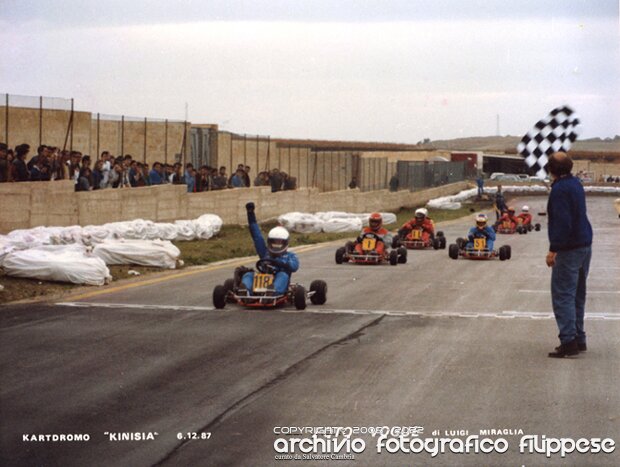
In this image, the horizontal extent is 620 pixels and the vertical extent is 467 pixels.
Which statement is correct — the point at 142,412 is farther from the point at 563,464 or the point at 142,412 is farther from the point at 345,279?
the point at 345,279

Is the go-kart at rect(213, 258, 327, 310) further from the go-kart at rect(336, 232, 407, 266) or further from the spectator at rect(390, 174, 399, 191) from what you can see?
the spectator at rect(390, 174, 399, 191)

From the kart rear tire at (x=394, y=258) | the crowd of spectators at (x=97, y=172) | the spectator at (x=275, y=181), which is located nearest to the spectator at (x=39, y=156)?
the crowd of spectators at (x=97, y=172)

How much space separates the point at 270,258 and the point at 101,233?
748cm

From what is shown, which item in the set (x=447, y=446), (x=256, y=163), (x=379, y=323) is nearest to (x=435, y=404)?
(x=447, y=446)

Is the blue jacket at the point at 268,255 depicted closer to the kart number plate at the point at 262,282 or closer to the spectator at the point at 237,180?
the kart number plate at the point at 262,282

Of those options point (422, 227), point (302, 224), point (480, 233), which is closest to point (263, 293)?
point (480, 233)

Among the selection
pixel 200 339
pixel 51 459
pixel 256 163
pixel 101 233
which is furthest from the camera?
pixel 256 163

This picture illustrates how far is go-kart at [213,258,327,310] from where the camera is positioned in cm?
1286

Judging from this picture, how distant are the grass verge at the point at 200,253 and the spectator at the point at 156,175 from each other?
6.38 feet

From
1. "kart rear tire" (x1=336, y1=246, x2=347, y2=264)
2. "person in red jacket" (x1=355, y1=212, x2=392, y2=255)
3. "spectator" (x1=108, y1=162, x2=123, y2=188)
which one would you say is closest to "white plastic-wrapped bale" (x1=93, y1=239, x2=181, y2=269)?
"kart rear tire" (x1=336, y1=246, x2=347, y2=264)

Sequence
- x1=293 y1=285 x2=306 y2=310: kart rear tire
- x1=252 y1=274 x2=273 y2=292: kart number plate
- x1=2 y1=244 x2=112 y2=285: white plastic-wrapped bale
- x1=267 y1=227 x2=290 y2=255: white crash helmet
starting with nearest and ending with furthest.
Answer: x1=293 y1=285 x2=306 y2=310: kart rear tire, x1=252 y1=274 x2=273 y2=292: kart number plate, x1=267 y1=227 x2=290 y2=255: white crash helmet, x1=2 y1=244 x2=112 y2=285: white plastic-wrapped bale

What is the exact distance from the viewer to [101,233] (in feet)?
66.0

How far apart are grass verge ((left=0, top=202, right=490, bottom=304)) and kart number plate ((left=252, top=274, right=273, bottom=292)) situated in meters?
2.83

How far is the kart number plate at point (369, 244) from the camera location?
19.9 metres
